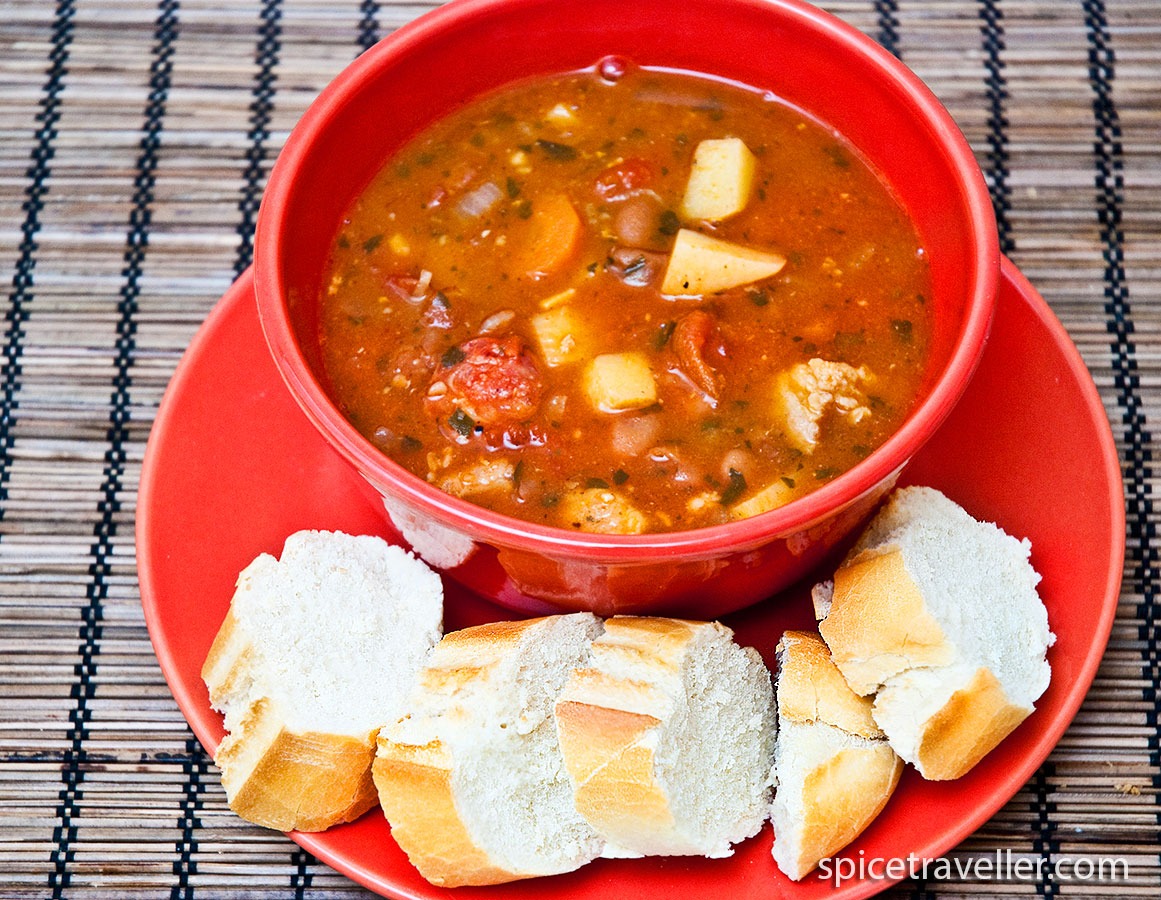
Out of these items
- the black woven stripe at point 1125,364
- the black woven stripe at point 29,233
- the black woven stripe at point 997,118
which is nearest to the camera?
the black woven stripe at point 1125,364

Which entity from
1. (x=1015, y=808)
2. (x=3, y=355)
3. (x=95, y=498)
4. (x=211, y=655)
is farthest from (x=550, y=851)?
(x=3, y=355)

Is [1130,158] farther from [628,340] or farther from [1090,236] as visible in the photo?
[628,340]

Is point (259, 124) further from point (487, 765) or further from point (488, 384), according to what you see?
point (487, 765)

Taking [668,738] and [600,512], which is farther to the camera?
[600,512]

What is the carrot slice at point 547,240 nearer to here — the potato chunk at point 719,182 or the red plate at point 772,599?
the potato chunk at point 719,182

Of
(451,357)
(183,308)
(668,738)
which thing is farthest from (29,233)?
(668,738)

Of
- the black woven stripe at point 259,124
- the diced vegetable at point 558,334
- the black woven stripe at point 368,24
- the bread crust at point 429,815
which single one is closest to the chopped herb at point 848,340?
the diced vegetable at point 558,334

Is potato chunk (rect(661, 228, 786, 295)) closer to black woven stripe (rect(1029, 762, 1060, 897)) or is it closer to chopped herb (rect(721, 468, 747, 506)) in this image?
chopped herb (rect(721, 468, 747, 506))
